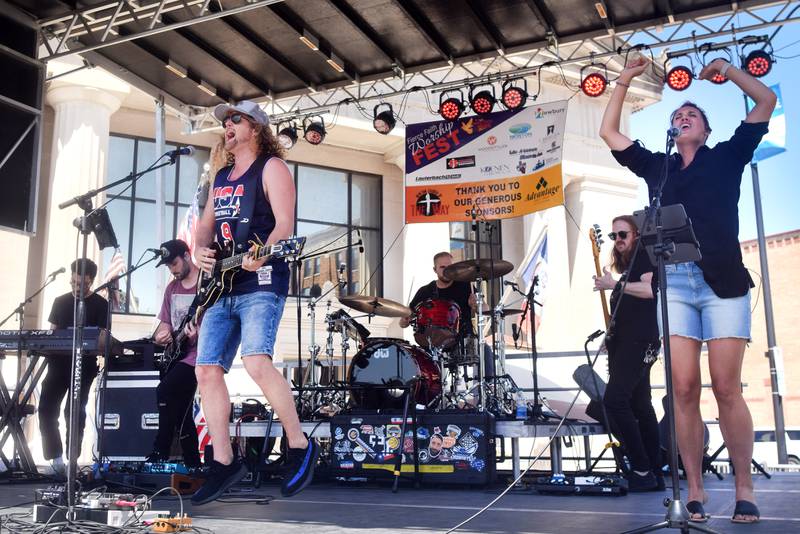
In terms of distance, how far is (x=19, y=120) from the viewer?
8094 millimetres

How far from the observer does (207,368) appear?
391 cm

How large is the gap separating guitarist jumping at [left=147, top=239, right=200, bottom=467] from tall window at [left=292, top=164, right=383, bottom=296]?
491 inches

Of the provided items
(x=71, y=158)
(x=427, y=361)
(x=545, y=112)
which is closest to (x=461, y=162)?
(x=545, y=112)

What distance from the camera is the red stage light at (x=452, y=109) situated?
9844 mm

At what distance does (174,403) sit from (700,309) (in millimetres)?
4005

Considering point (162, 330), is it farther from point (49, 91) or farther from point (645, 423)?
point (49, 91)

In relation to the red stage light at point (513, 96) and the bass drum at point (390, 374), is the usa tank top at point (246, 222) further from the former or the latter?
the red stage light at point (513, 96)

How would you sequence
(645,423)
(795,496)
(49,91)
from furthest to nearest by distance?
(49,91) < (645,423) < (795,496)

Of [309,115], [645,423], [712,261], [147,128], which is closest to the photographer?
→ [712,261]

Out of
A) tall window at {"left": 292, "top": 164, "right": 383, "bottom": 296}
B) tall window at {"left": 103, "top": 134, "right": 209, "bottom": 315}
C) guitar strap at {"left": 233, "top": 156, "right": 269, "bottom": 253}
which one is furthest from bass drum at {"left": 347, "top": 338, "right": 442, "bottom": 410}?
tall window at {"left": 292, "top": 164, "right": 383, "bottom": 296}

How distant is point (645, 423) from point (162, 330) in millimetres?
4033

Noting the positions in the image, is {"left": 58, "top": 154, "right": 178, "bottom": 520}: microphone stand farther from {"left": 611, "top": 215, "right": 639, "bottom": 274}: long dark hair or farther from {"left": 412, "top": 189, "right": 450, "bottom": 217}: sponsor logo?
{"left": 412, "top": 189, "right": 450, "bottom": 217}: sponsor logo

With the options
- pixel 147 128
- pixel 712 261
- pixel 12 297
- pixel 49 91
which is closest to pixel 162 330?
pixel 712 261

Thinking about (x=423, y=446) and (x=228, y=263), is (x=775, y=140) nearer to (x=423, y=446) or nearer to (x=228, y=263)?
(x=423, y=446)
